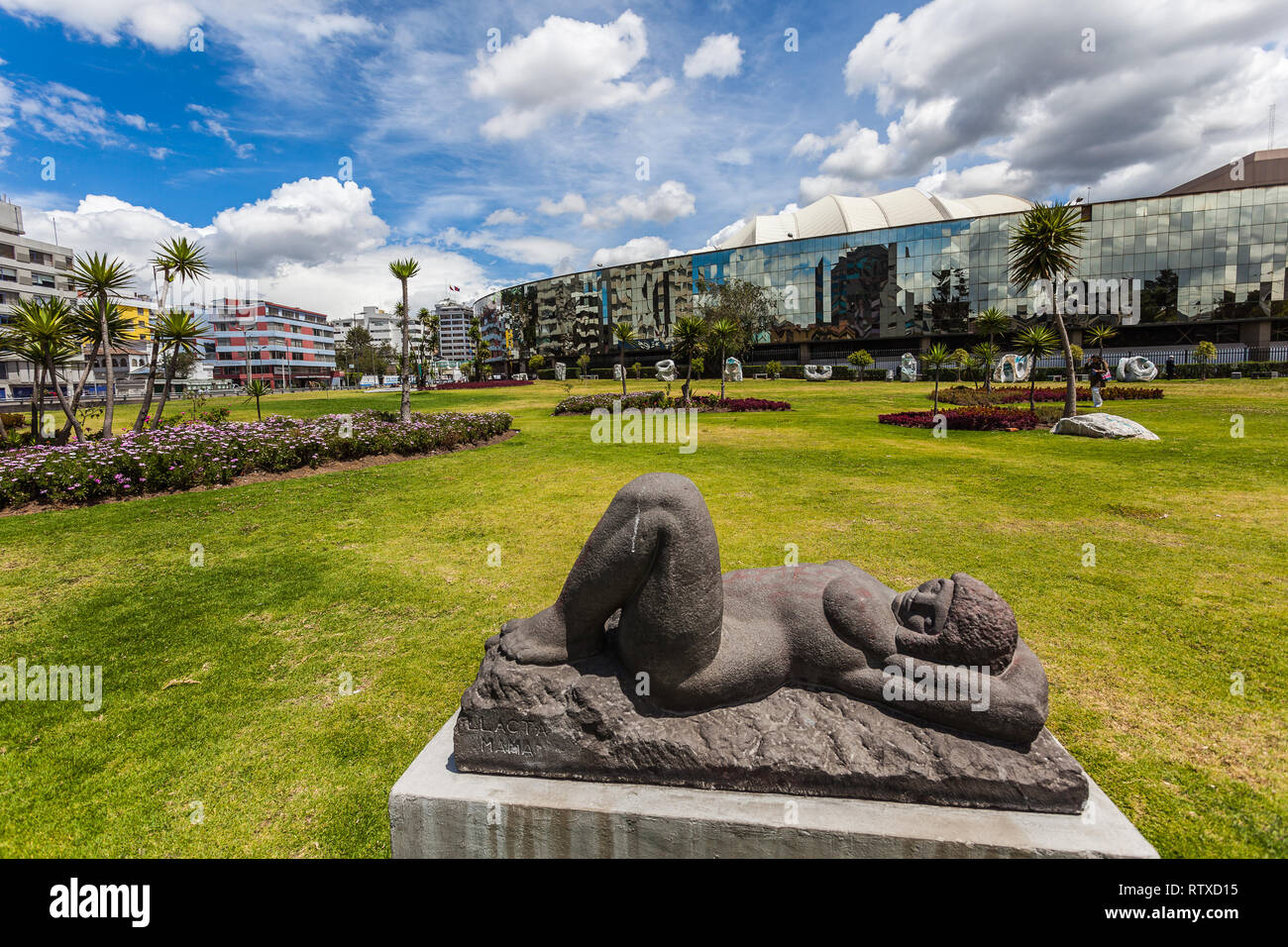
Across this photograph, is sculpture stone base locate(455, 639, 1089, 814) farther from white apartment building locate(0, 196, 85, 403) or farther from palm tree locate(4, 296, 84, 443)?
white apartment building locate(0, 196, 85, 403)

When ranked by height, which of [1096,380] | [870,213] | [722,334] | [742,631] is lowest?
[742,631]

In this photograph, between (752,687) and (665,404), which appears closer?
(752,687)

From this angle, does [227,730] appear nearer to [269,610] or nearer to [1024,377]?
[269,610]

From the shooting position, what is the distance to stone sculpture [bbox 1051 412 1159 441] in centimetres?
1576

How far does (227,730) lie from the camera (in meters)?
4.10

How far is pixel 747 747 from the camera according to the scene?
9.30 ft

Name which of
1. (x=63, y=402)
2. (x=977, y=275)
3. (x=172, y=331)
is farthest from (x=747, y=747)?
(x=977, y=275)

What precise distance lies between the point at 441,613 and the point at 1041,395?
2892 centimetres

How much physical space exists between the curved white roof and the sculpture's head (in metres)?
64.6

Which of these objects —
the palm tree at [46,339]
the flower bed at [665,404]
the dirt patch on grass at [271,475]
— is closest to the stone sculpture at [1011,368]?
the flower bed at [665,404]

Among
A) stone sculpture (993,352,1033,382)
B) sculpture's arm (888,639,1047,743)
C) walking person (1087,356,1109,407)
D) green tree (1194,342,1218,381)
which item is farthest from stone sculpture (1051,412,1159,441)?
green tree (1194,342,1218,381)

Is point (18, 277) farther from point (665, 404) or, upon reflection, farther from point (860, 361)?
point (860, 361)
